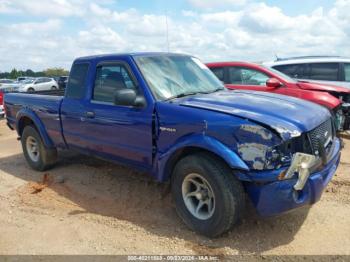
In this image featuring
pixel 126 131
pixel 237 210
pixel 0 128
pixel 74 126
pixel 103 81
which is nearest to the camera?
pixel 237 210

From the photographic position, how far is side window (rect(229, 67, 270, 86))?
8.40 metres

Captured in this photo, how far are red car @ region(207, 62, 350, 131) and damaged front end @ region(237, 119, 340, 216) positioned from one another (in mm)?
4274

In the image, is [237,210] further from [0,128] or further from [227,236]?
[0,128]

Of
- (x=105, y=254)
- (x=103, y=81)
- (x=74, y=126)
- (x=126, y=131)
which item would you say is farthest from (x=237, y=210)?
(x=74, y=126)

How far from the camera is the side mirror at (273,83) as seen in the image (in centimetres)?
788

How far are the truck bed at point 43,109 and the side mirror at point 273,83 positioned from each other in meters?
4.13

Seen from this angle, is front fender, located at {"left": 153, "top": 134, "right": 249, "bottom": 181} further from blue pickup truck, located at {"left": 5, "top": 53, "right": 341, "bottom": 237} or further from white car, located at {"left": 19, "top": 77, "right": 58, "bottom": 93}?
white car, located at {"left": 19, "top": 77, "right": 58, "bottom": 93}

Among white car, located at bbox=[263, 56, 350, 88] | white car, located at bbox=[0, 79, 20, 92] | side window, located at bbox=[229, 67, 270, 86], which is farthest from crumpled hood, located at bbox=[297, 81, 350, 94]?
white car, located at bbox=[0, 79, 20, 92]

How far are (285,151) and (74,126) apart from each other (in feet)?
10.7

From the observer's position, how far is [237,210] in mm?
3750

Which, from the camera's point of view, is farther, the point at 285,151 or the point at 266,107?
the point at 266,107

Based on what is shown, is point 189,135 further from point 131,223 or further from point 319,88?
point 319,88

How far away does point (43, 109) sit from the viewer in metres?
6.31

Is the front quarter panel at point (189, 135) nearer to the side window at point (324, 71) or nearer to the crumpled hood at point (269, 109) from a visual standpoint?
the crumpled hood at point (269, 109)
